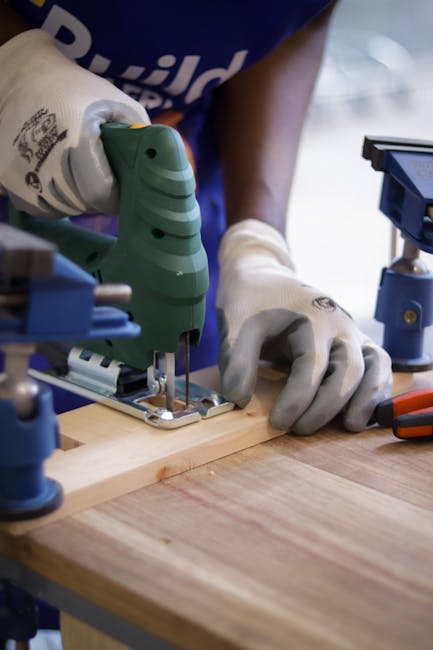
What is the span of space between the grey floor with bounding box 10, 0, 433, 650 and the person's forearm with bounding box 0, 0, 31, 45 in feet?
8.93

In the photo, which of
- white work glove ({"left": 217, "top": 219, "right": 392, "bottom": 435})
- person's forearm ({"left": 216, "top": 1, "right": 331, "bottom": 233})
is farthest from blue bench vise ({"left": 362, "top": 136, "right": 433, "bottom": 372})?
person's forearm ({"left": 216, "top": 1, "right": 331, "bottom": 233})

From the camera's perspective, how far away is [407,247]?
1.21 meters

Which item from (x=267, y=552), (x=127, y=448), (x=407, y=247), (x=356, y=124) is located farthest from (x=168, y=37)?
(x=356, y=124)

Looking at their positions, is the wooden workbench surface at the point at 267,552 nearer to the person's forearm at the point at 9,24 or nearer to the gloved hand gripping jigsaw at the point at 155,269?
the gloved hand gripping jigsaw at the point at 155,269

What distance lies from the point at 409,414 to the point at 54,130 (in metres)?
0.53

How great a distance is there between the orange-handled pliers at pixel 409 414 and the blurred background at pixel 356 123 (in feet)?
9.29

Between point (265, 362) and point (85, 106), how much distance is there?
438mm

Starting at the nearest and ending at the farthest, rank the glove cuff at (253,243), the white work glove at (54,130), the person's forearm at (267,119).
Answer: the white work glove at (54,130) → the glove cuff at (253,243) → the person's forearm at (267,119)

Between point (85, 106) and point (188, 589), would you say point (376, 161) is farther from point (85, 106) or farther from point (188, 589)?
point (188, 589)

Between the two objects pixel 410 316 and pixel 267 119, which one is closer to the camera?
pixel 410 316

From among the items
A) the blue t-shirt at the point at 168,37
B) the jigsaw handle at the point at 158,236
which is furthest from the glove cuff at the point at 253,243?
the jigsaw handle at the point at 158,236

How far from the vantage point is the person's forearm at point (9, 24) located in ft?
3.84

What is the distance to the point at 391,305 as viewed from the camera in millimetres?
1237

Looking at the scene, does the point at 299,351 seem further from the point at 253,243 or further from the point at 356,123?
the point at 356,123
